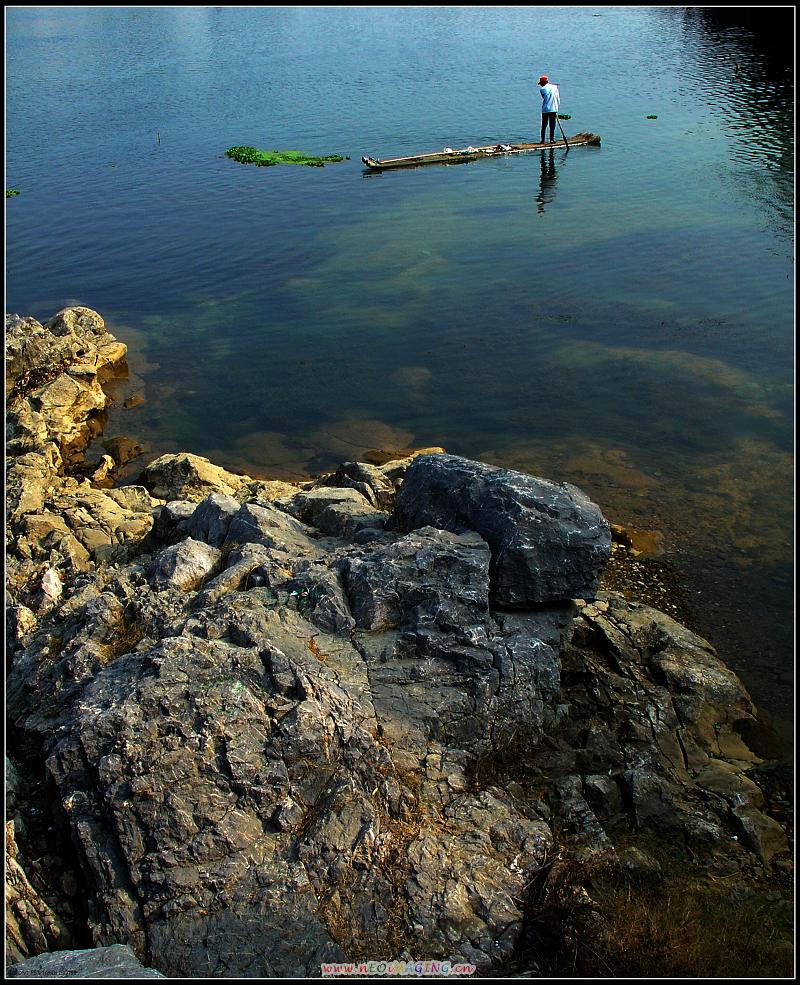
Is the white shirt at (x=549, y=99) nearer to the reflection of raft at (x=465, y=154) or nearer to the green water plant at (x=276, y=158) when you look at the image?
the reflection of raft at (x=465, y=154)

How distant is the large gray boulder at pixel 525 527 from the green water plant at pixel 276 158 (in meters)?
30.6

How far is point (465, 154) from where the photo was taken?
1389 inches

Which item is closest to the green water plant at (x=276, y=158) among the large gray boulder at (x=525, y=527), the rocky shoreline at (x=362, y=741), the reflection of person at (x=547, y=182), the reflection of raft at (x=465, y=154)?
the reflection of raft at (x=465, y=154)

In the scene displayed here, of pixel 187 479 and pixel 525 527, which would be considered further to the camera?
pixel 187 479

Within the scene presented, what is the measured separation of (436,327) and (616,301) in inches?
206

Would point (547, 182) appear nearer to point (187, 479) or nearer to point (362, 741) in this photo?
point (187, 479)

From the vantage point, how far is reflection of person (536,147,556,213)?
1209 inches

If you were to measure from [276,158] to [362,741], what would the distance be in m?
35.2

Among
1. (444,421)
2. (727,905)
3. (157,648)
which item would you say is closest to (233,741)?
(157,648)

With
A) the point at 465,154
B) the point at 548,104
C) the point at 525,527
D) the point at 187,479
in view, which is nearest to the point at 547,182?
the point at 465,154

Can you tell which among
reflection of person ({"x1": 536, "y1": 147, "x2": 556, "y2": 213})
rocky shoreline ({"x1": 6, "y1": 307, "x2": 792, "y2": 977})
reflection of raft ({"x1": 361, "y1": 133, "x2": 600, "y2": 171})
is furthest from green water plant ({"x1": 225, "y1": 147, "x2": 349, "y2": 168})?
rocky shoreline ({"x1": 6, "y1": 307, "x2": 792, "y2": 977})

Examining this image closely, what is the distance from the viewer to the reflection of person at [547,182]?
1209 inches

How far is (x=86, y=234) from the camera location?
30.3 metres

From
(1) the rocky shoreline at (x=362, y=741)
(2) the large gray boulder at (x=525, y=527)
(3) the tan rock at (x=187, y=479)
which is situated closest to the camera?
(1) the rocky shoreline at (x=362, y=741)
